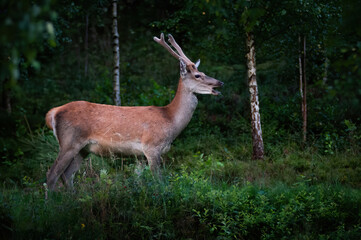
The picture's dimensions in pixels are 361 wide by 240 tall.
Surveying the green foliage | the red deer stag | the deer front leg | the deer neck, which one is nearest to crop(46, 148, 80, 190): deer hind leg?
the red deer stag

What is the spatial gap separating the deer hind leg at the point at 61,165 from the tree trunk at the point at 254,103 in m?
3.63

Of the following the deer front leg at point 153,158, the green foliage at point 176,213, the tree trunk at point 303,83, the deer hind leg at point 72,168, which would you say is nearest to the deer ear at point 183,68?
the deer front leg at point 153,158

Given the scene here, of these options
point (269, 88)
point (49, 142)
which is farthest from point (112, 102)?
point (269, 88)

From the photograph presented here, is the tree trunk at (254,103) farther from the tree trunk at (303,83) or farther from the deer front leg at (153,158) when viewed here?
the deer front leg at (153,158)

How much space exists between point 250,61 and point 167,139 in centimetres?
267

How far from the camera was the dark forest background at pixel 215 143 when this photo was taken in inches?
129

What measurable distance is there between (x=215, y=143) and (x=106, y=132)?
3337mm

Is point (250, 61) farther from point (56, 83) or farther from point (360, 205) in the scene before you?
point (56, 83)

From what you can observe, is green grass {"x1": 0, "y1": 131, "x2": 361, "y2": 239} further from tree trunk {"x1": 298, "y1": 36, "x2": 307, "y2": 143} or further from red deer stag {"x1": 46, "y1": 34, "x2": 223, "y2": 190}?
tree trunk {"x1": 298, "y1": 36, "x2": 307, "y2": 143}

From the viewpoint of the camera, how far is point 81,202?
4430mm

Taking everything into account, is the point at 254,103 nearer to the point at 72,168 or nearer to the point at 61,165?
the point at 72,168

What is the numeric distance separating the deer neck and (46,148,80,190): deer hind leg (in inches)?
66.4

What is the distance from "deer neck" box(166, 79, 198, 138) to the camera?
6.20 meters

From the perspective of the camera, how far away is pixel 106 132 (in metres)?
5.89
